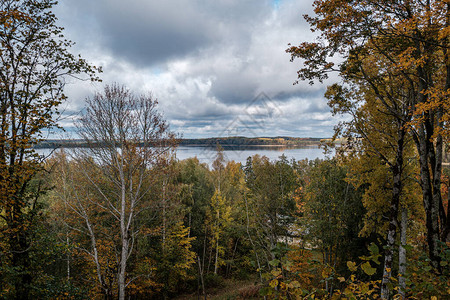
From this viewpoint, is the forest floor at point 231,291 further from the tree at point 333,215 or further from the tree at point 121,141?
the tree at point 121,141

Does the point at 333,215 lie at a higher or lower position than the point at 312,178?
lower

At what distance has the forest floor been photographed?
45.2 feet

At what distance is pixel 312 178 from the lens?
43.0ft

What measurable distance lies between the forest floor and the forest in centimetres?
16

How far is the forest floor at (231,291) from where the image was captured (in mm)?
13784

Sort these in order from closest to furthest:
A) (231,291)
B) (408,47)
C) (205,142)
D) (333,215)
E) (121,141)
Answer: (408,47), (121,141), (333,215), (231,291), (205,142)

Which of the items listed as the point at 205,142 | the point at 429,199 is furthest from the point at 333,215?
the point at 205,142

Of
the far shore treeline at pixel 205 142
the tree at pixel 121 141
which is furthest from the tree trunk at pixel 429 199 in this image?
Result: the tree at pixel 121 141

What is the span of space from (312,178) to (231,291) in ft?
33.8

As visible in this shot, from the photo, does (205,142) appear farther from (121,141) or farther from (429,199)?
(429,199)

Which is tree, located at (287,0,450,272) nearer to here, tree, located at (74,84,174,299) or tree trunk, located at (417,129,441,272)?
tree trunk, located at (417,129,441,272)

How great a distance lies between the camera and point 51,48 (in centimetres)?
615

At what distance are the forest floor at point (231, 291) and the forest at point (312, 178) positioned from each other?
6.4 inches

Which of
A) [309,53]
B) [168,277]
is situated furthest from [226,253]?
[309,53]
